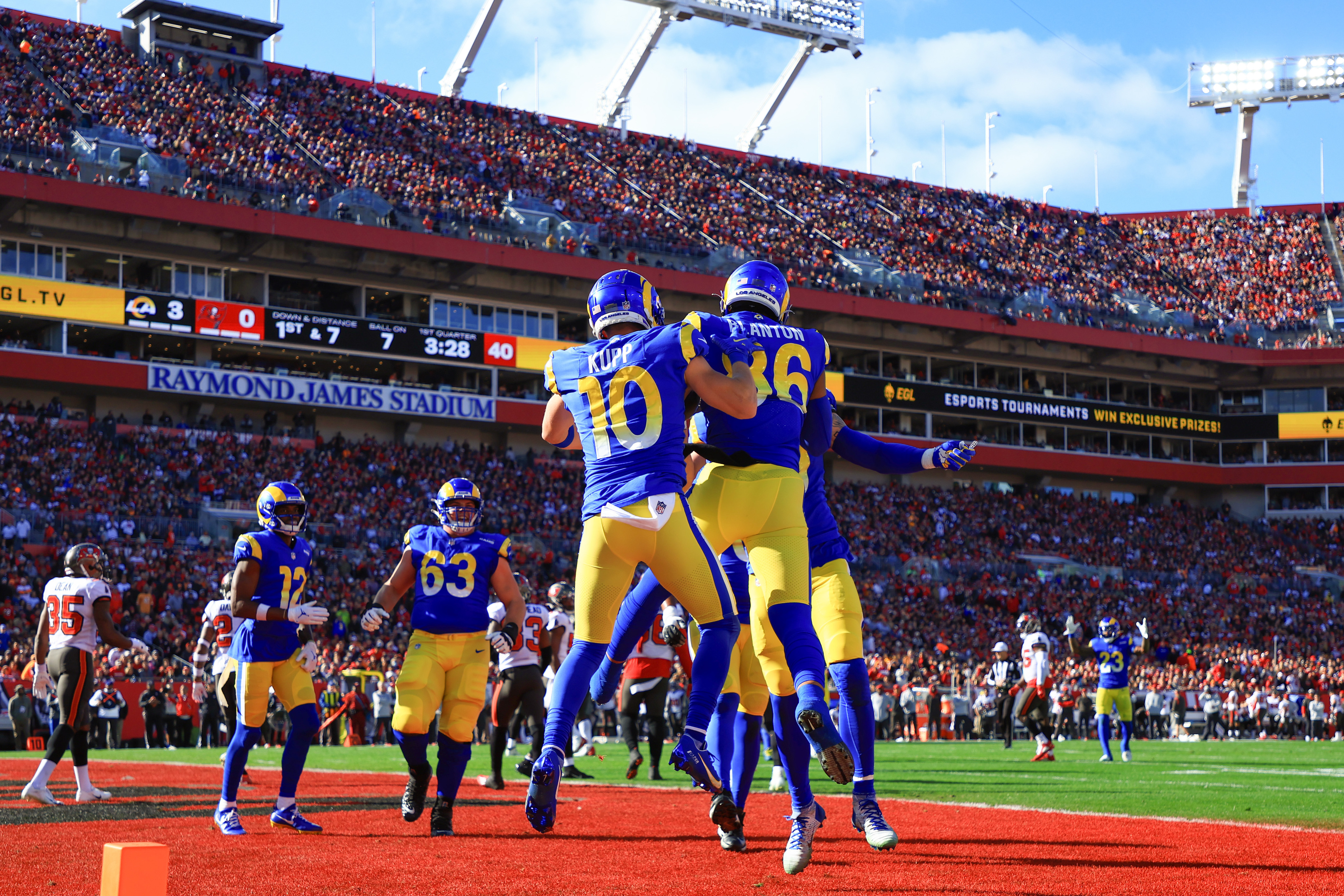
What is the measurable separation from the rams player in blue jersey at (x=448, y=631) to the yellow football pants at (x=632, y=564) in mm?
2333

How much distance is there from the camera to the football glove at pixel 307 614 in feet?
28.9

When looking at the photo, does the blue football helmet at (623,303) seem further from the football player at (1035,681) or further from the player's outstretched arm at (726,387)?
the football player at (1035,681)

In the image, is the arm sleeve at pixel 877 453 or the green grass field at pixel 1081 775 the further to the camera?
the green grass field at pixel 1081 775

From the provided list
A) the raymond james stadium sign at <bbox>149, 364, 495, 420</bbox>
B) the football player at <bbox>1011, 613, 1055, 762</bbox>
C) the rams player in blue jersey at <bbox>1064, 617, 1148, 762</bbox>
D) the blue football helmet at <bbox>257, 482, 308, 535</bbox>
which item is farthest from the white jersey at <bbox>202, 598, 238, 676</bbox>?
the raymond james stadium sign at <bbox>149, 364, 495, 420</bbox>

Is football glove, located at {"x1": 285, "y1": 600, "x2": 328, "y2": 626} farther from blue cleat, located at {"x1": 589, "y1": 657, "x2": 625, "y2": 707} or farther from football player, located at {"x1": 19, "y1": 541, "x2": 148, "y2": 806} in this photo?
blue cleat, located at {"x1": 589, "y1": 657, "x2": 625, "y2": 707}

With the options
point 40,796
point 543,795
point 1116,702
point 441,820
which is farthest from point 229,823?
point 1116,702

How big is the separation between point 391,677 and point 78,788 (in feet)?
51.2

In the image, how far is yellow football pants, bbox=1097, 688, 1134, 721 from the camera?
1897cm

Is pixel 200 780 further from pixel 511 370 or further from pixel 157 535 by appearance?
pixel 511 370

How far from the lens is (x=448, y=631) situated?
28.8 ft

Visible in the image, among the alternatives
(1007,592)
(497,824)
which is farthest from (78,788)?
(1007,592)

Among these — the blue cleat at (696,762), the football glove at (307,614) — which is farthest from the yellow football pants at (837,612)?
the football glove at (307,614)

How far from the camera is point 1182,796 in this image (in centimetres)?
1134

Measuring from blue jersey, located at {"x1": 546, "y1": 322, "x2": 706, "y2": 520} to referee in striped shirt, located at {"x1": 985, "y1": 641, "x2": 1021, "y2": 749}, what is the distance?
16413mm
